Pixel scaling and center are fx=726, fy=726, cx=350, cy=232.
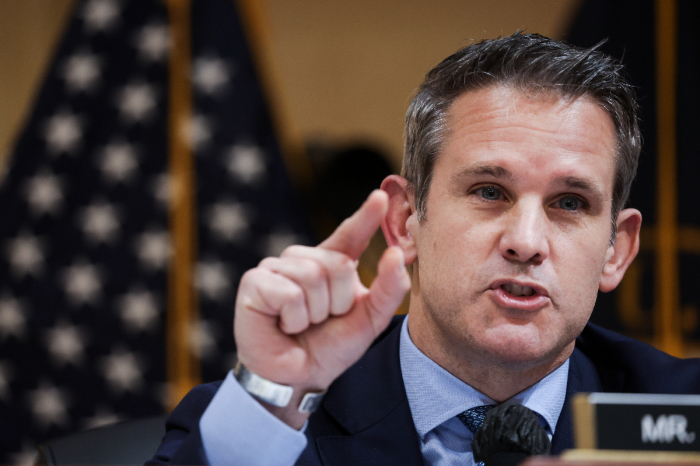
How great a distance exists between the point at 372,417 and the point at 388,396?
7cm

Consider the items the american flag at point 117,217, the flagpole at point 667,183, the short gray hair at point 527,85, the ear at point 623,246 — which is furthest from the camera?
the flagpole at point 667,183

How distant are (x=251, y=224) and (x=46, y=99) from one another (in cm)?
129

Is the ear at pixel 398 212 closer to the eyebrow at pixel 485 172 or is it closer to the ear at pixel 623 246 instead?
the eyebrow at pixel 485 172

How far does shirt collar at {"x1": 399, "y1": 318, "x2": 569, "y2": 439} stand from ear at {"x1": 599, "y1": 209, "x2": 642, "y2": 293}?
297 millimetres

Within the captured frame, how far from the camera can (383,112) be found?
4789mm

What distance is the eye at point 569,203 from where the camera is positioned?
5.60 ft

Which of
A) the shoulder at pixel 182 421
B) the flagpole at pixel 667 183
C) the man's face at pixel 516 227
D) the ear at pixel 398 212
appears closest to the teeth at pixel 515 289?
the man's face at pixel 516 227

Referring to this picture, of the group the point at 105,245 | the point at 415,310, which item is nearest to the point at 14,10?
the point at 105,245

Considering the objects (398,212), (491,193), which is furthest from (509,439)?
(398,212)

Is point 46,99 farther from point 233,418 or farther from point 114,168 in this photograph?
point 233,418

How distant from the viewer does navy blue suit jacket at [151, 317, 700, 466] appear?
1700mm

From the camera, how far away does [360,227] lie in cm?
125

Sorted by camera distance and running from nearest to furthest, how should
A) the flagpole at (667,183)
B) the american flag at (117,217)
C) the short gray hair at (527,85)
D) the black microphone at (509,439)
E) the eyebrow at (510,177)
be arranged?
the black microphone at (509,439), the eyebrow at (510,177), the short gray hair at (527,85), the american flag at (117,217), the flagpole at (667,183)

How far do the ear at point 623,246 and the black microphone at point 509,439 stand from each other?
822mm
